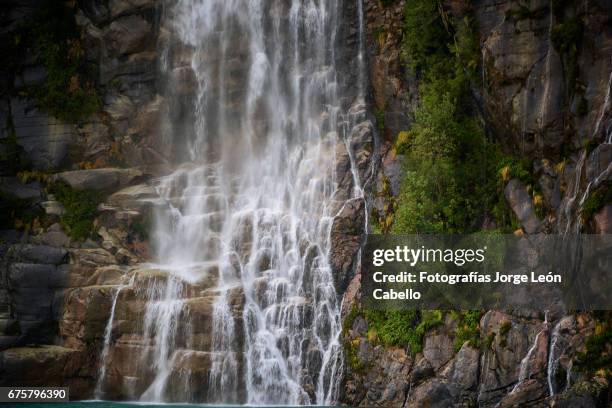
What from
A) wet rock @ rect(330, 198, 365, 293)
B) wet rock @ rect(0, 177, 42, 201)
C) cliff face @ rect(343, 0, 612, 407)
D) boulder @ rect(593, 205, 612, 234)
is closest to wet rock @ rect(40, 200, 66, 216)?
wet rock @ rect(0, 177, 42, 201)

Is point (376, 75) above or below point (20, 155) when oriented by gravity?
above

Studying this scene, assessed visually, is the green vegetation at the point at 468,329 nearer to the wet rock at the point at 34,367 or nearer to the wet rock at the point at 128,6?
the wet rock at the point at 34,367

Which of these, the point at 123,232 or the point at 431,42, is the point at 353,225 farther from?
the point at 123,232

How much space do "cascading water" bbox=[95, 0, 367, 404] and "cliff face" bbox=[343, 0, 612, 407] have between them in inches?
66.1

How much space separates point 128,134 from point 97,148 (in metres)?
1.53

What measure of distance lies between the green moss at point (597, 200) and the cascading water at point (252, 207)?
9.24 meters

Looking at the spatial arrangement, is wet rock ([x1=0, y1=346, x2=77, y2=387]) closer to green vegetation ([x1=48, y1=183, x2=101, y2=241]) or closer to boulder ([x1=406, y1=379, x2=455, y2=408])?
green vegetation ([x1=48, y1=183, x2=101, y2=241])

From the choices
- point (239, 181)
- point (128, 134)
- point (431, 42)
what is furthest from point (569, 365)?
point (128, 134)

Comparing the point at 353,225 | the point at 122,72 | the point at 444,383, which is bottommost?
the point at 444,383

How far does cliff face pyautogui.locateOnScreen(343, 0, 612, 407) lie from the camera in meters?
22.8

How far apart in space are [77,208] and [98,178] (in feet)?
5.21

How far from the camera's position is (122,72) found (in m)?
36.0

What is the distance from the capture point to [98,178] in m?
33.7

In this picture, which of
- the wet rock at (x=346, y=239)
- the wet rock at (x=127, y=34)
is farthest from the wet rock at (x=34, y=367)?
the wet rock at (x=127, y=34)
